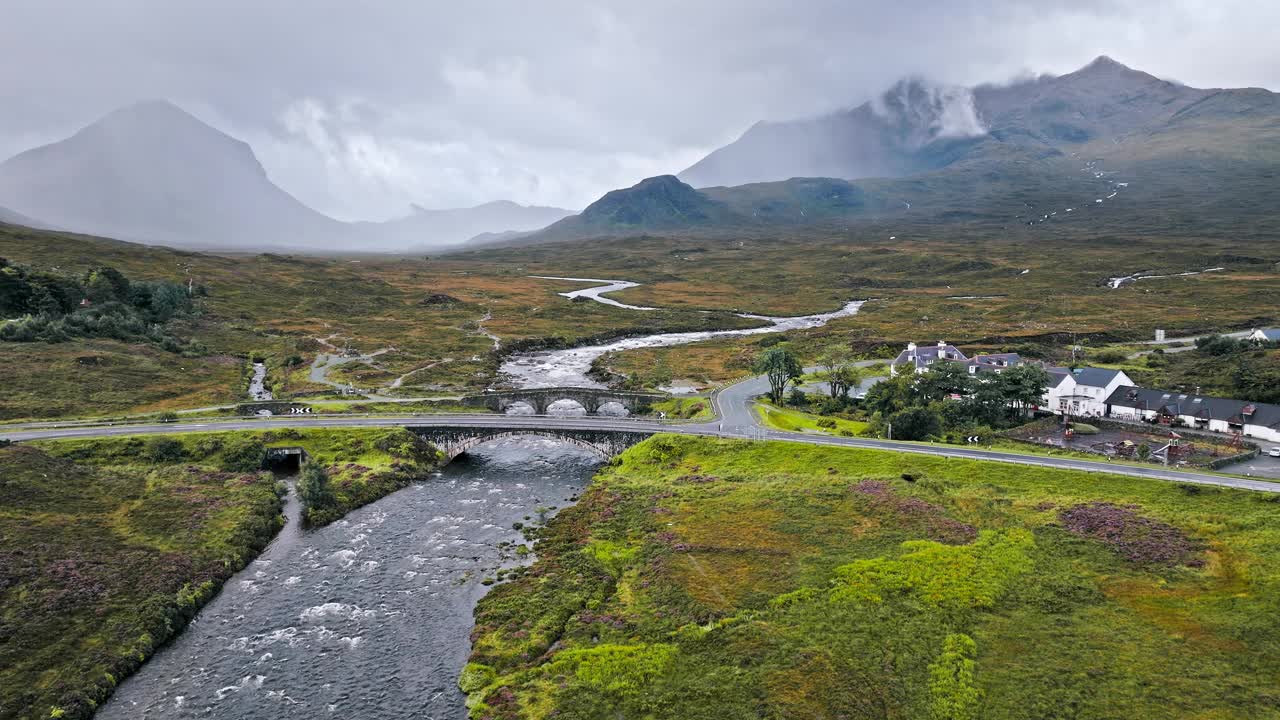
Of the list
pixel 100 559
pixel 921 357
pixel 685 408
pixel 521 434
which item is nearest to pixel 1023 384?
Answer: pixel 921 357

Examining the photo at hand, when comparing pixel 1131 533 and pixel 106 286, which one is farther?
pixel 106 286

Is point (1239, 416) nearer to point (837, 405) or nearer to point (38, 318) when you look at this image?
point (837, 405)

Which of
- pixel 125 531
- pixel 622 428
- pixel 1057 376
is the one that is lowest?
pixel 125 531

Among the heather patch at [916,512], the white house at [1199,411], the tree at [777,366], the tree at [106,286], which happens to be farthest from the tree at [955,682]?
the tree at [106,286]

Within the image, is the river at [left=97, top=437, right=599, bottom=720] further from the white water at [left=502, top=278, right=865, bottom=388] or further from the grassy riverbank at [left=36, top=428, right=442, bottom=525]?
the white water at [left=502, top=278, right=865, bottom=388]

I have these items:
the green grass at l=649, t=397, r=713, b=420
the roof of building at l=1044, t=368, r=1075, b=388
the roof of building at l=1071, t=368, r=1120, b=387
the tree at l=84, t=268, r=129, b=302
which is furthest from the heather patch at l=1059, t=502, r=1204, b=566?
the tree at l=84, t=268, r=129, b=302

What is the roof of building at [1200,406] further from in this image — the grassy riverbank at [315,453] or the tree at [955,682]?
the grassy riverbank at [315,453]

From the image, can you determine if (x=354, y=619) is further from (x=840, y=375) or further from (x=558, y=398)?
(x=840, y=375)
